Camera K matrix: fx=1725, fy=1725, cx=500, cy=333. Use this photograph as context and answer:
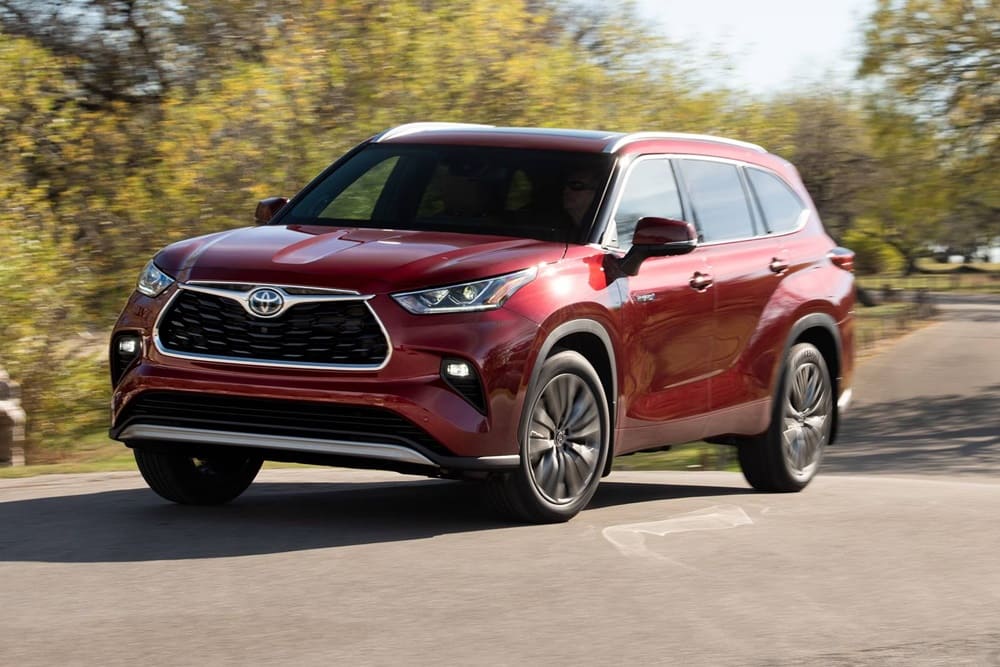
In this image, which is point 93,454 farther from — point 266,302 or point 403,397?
point 403,397

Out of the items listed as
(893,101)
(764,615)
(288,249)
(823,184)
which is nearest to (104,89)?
(893,101)

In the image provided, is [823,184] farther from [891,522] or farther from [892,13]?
[891,522]

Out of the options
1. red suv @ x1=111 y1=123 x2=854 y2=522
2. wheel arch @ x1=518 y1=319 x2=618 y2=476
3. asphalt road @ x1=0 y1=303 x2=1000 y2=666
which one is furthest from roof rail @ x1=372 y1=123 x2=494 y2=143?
asphalt road @ x1=0 y1=303 x2=1000 y2=666

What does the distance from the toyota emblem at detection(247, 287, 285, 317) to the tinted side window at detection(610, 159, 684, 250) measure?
Result: 1.77 metres

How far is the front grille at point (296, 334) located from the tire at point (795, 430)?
328cm

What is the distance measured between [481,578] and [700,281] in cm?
274

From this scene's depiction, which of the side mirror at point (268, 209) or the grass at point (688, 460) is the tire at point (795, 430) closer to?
the side mirror at point (268, 209)

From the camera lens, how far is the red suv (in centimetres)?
709

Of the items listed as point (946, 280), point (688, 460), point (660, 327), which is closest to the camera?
point (660, 327)

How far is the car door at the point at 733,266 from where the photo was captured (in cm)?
890

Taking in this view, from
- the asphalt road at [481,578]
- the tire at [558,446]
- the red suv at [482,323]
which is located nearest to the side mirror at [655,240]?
the red suv at [482,323]

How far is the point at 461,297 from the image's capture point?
712 centimetres

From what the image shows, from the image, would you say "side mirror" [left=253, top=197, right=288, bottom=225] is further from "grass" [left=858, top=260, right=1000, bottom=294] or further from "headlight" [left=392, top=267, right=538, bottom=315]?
"grass" [left=858, top=260, right=1000, bottom=294]

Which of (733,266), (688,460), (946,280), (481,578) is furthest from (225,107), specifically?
(946,280)
